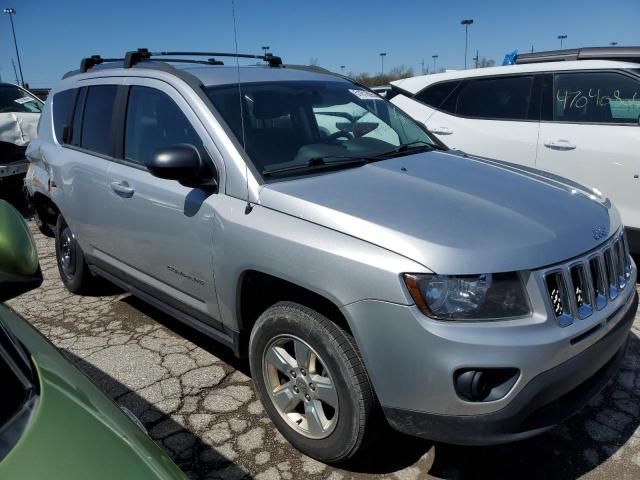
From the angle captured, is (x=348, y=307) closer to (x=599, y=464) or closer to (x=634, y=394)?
(x=599, y=464)

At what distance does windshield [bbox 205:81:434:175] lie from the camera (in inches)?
110

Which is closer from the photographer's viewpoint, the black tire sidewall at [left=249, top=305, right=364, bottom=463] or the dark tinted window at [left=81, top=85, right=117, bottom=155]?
the black tire sidewall at [left=249, top=305, right=364, bottom=463]

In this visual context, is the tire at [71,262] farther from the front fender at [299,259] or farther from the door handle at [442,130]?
the door handle at [442,130]

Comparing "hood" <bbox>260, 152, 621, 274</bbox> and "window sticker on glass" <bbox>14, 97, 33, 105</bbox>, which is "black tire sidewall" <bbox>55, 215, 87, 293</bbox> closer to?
"hood" <bbox>260, 152, 621, 274</bbox>

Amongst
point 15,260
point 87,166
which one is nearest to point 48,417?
point 15,260

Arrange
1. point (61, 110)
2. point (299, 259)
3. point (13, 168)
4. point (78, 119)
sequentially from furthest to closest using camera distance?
point (13, 168), point (61, 110), point (78, 119), point (299, 259)

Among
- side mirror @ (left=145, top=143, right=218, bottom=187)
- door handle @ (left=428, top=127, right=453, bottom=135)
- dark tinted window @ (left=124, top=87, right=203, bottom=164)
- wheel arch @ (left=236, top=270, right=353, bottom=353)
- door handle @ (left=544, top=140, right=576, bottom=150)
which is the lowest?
wheel arch @ (left=236, top=270, right=353, bottom=353)

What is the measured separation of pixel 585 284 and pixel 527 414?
575mm

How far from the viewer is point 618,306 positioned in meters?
2.30

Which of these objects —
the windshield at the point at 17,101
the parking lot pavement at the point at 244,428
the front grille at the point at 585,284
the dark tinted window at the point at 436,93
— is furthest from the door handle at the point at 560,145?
the windshield at the point at 17,101

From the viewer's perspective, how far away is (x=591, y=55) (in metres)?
4.97

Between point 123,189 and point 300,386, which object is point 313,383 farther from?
point 123,189

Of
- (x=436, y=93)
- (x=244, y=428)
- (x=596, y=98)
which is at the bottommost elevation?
(x=244, y=428)

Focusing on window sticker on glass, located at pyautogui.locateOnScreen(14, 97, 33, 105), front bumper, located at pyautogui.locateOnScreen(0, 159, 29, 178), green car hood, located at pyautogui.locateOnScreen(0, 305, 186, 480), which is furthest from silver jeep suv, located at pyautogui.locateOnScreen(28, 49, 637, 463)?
window sticker on glass, located at pyautogui.locateOnScreen(14, 97, 33, 105)
